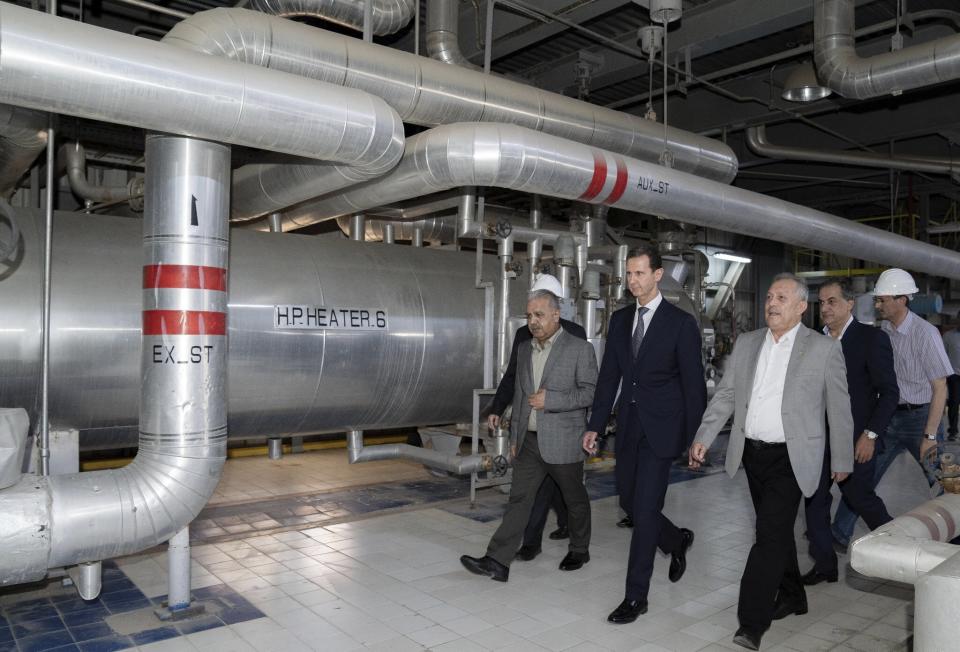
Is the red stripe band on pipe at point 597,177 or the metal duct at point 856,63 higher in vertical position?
the metal duct at point 856,63

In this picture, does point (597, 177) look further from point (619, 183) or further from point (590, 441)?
point (590, 441)

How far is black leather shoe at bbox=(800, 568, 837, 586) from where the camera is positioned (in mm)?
4594

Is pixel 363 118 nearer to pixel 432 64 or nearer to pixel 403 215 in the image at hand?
pixel 432 64

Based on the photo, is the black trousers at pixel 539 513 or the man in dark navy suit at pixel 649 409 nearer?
the man in dark navy suit at pixel 649 409

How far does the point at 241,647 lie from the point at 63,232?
2.76m

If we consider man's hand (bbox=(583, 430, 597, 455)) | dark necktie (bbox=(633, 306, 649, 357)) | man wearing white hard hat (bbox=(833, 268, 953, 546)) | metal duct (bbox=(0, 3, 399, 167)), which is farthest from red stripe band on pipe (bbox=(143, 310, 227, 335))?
man wearing white hard hat (bbox=(833, 268, 953, 546))

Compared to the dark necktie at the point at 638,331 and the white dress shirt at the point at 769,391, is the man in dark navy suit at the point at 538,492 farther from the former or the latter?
the white dress shirt at the point at 769,391

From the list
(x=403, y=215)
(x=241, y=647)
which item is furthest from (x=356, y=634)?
(x=403, y=215)

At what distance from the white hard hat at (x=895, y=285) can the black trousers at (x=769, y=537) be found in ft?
6.79

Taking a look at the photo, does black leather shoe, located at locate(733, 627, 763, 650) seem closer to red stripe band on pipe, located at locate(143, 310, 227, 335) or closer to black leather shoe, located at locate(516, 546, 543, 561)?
black leather shoe, located at locate(516, 546, 543, 561)

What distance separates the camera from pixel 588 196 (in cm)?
485

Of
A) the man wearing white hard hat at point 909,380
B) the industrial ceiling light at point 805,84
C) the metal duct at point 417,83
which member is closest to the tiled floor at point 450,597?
the man wearing white hard hat at point 909,380

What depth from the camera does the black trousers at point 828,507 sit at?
4.53 metres

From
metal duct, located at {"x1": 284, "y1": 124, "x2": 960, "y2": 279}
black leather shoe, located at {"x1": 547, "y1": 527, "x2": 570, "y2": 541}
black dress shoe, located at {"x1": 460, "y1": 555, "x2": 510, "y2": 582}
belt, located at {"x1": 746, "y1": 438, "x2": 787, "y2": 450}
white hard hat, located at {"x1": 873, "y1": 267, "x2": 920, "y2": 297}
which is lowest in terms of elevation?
black leather shoe, located at {"x1": 547, "y1": 527, "x2": 570, "y2": 541}
